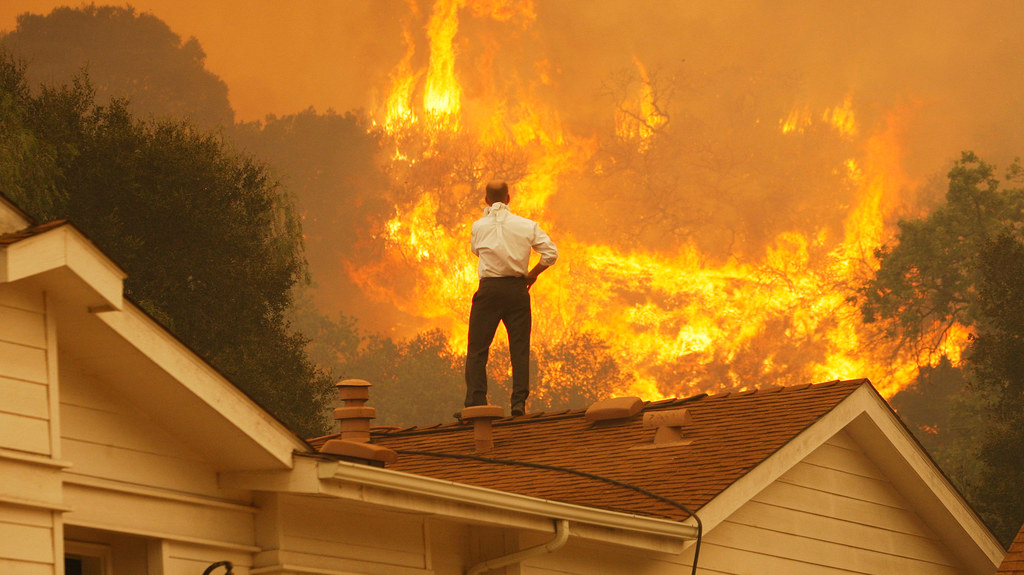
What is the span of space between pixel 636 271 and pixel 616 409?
72957 mm

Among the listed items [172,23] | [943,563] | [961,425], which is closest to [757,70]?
[172,23]

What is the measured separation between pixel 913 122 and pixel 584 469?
3305 inches

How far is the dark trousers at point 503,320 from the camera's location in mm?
12305

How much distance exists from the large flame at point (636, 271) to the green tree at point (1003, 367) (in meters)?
31.6

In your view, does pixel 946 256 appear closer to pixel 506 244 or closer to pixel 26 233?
pixel 506 244

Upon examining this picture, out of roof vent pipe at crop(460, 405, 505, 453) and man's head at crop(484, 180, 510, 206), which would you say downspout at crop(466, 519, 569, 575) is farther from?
man's head at crop(484, 180, 510, 206)

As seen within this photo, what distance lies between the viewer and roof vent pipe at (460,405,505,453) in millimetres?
11305

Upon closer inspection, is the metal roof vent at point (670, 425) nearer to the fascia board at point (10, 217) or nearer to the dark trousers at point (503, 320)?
the dark trousers at point (503, 320)

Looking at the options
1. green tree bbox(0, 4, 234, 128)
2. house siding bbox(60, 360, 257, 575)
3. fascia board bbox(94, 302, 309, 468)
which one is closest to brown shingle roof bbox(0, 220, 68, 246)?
fascia board bbox(94, 302, 309, 468)

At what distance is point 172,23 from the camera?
8819 centimetres

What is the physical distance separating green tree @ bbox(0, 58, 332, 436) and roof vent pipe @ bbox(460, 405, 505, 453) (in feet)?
80.9

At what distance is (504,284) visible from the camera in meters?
12.3

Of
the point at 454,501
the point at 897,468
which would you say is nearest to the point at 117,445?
the point at 454,501

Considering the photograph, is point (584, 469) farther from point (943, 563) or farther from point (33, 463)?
point (33, 463)
